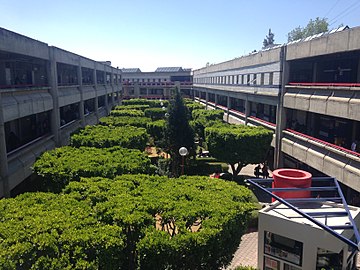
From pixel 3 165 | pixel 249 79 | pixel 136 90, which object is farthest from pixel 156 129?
pixel 136 90

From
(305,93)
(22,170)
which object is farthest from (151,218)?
(305,93)

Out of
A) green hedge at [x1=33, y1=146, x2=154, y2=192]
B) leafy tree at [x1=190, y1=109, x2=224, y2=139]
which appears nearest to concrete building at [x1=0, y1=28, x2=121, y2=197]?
green hedge at [x1=33, y1=146, x2=154, y2=192]

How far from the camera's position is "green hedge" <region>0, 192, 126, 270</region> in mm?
7465

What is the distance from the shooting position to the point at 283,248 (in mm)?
11750

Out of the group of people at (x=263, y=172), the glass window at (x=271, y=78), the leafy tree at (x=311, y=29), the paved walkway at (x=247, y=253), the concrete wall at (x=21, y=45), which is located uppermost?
the leafy tree at (x=311, y=29)

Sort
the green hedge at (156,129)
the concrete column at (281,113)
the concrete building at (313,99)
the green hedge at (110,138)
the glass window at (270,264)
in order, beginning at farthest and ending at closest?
the green hedge at (156,129)
the concrete column at (281,113)
the green hedge at (110,138)
the concrete building at (313,99)
the glass window at (270,264)

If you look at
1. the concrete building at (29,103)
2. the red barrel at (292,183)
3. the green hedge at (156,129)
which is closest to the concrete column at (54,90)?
the concrete building at (29,103)

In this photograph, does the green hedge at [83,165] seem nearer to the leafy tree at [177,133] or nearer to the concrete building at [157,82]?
the leafy tree at [177,133]

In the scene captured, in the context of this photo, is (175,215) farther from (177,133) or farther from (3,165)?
(177,133)

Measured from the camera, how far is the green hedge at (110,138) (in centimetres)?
2014

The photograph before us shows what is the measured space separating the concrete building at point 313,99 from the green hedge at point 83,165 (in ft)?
38.9

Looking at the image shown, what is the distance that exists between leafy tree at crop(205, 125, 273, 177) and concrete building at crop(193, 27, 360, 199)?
2.57 metres

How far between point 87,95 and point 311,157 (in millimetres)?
26238

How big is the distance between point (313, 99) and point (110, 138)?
14.5 metres
